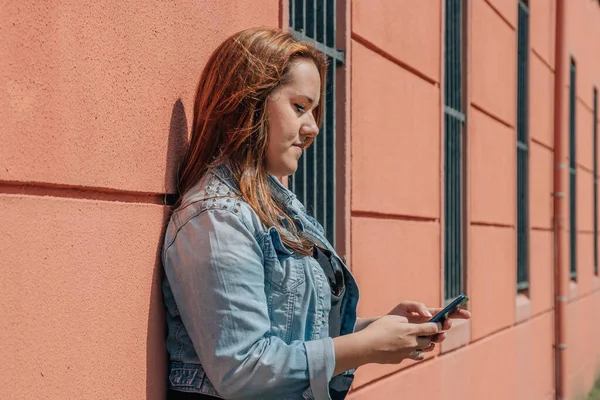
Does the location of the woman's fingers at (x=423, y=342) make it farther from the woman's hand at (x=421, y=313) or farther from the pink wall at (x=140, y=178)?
the pink wall at (x=140, y=178)

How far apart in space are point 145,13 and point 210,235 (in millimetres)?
616

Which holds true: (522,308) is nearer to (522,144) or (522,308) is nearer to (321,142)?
(522,144)

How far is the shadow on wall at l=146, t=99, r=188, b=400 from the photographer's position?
238 centimetres

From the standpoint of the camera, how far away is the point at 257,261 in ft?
7.25

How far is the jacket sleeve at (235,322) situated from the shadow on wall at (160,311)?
0.15 metres

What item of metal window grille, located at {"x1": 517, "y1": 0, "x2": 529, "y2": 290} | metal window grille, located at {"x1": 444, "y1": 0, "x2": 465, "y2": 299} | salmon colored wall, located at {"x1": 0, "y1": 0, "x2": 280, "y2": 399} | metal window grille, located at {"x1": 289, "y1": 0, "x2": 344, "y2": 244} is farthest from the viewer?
metal window grille, located at {"x1": 517, "y1": 0, "x2": 529, "y2": 290}

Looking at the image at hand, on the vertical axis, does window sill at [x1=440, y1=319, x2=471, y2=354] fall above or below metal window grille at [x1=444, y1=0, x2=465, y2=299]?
below

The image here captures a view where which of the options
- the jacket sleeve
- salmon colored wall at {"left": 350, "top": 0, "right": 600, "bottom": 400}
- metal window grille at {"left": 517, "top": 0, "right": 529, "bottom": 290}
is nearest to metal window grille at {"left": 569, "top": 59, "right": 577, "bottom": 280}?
salmon colored wall at {"left": 350, "top": 0, "right": 600, "bottom": 400}

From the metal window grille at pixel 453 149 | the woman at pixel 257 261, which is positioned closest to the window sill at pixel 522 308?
the metal window grille at pixel 453 149

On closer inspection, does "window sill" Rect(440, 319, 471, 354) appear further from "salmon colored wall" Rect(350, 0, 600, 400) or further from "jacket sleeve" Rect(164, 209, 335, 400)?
"jacket sleeve" Rect(164, 209, 335, 400)

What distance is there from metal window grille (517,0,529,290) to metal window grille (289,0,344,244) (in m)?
4.11

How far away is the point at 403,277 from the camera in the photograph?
475cm

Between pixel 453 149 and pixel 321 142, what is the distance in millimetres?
2190

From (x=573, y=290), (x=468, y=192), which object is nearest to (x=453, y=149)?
(x=468, y=192)
